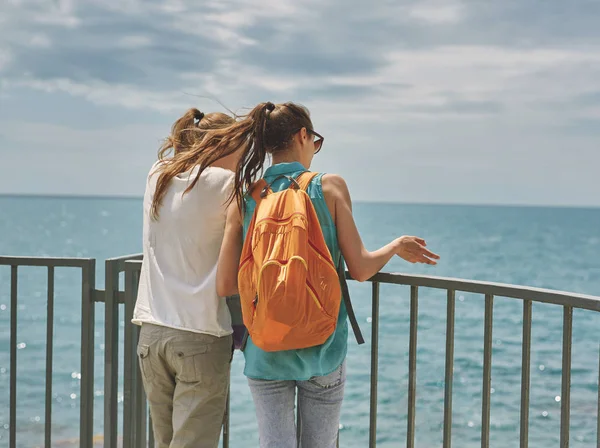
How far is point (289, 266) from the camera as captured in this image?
7.13ft

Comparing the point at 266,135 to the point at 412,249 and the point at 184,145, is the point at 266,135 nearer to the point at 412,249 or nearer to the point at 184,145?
the point at 184,145

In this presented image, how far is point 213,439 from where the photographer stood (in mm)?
2602

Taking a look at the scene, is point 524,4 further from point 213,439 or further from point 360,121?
point 213,439

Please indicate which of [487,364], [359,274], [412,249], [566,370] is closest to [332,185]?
[359,274]

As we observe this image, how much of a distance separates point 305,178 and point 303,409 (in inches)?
29.3

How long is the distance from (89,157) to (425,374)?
196 ft

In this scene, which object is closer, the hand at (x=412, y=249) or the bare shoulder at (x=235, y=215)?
the bare shoulder at (x=235, y=215)

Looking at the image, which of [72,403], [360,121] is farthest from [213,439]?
[360,121]

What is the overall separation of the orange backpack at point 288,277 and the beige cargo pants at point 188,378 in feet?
0.96

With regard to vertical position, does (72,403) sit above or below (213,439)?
below

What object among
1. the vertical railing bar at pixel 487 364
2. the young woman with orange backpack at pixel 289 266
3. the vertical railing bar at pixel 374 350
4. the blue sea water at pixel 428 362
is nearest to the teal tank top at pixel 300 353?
the young woman with orange backpack at pixel 289 266

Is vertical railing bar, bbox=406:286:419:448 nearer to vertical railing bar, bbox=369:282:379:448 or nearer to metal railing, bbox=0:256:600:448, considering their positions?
metal railing, bbox=0:256:600:448

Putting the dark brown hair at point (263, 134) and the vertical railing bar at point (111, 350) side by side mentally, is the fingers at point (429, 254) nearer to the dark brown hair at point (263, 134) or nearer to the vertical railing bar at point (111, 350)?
the dark brown hair at point (263, 134)

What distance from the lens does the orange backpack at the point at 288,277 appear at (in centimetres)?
218
